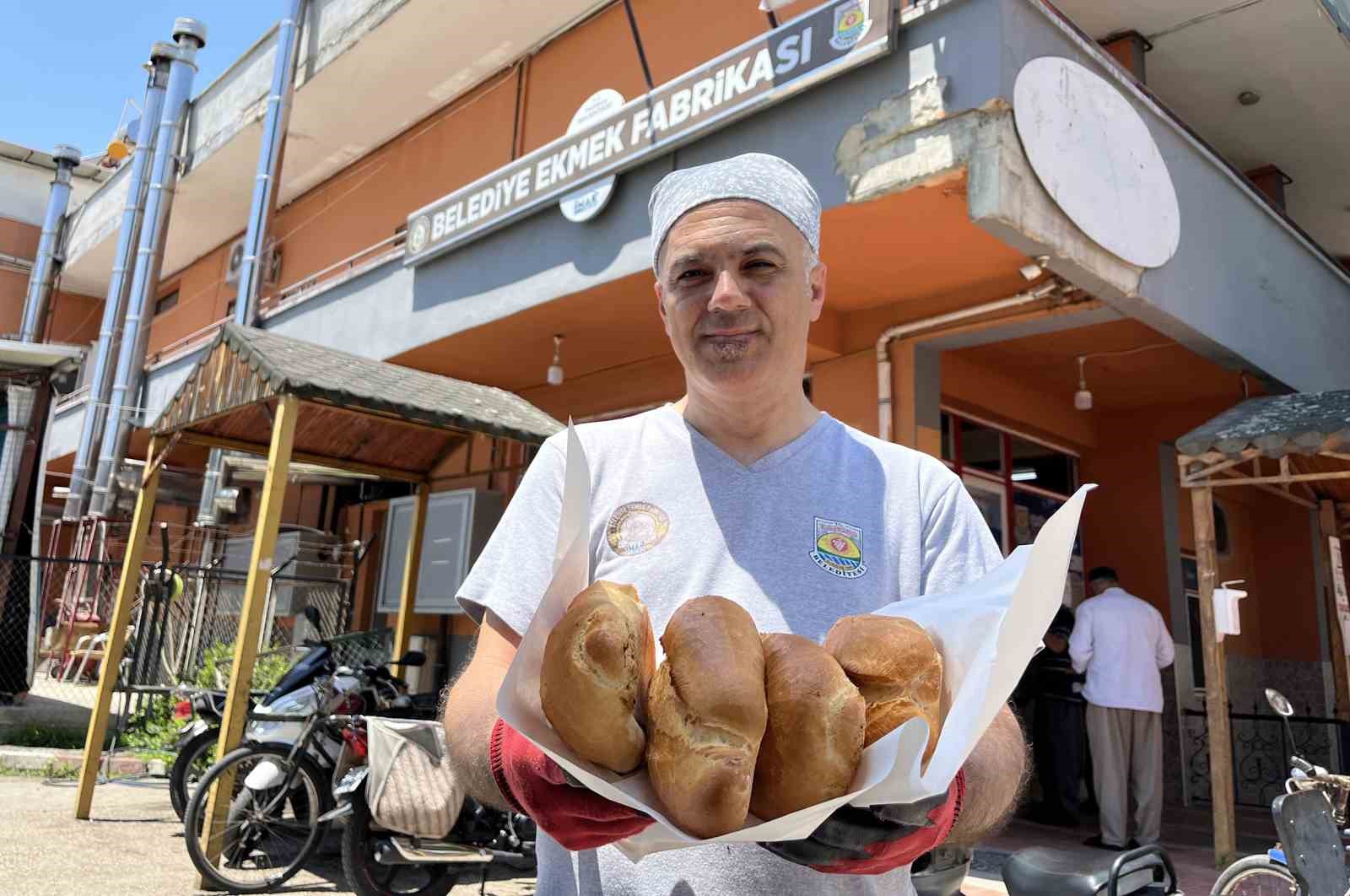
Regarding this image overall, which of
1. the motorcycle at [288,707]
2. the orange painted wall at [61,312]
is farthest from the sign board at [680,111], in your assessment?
the orange painted wall at [61,312]

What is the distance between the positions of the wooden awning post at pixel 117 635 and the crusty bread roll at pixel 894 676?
22.8ft

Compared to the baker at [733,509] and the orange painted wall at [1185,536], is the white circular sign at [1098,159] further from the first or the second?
the baker at [733,509]

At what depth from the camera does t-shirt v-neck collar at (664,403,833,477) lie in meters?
1.58

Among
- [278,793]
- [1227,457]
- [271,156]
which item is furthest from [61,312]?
[1227,457]

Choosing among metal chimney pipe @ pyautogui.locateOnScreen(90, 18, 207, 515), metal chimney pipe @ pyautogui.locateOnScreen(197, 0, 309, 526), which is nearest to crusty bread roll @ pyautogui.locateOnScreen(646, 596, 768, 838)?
metal chimney pipe @ pyautogui.locateOnScreen(197, 0, 309, 526)

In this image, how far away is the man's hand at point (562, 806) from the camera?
998mm

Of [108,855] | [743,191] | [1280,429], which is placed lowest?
[108,855]

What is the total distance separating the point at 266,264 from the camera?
14.6m

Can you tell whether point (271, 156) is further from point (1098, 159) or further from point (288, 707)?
point (1098, 159)

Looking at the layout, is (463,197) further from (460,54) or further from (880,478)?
(880,478)

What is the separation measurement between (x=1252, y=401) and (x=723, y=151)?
430 centimetres

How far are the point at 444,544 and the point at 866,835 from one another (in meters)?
9.27

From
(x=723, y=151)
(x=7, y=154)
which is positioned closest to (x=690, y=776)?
(x=723, y=151)

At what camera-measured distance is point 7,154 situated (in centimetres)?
2275
